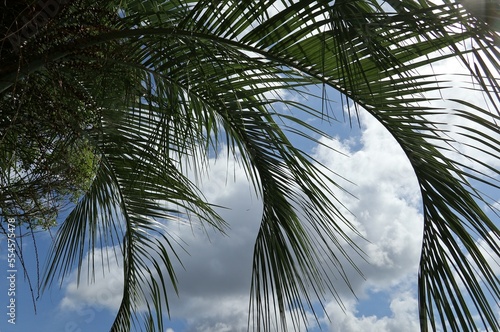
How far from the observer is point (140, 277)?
353 cm

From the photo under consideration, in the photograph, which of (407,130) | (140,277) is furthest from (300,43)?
(140,277)

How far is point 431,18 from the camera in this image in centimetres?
142

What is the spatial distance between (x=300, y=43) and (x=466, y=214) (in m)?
0.84

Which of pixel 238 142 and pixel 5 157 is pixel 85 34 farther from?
pixel 5 157

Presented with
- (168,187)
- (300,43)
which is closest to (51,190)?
(168,187)

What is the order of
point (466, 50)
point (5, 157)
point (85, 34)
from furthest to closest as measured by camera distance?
point (5, 157), point (85, 34), point (466, 50)

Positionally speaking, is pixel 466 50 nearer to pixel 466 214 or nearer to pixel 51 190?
pixel 466 214

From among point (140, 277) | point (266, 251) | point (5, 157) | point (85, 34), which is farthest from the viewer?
point (140, 277)

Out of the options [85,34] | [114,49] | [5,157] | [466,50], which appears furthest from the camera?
[5,157]

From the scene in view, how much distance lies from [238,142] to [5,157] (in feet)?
4.10

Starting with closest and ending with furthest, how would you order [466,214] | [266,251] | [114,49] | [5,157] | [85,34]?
[466,214], [85,34], [114,49], [266,251], [5,157]

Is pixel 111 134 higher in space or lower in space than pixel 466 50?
higher

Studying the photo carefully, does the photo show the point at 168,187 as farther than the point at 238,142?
Yes

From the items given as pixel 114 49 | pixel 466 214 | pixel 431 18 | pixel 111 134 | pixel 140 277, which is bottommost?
pixel 466 214
